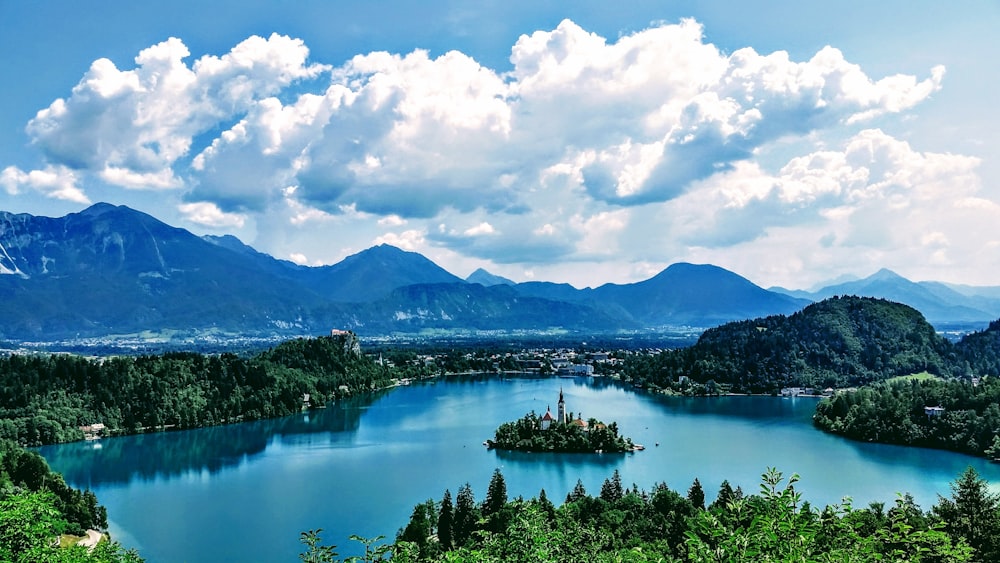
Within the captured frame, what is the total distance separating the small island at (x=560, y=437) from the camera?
36500mm

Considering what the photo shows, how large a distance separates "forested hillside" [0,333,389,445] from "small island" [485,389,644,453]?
72.7 feet

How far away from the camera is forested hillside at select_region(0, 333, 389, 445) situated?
42000 millimetres

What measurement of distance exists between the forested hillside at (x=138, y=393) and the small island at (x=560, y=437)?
22.1m

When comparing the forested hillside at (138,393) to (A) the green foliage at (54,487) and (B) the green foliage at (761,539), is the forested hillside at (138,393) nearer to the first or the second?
(A) the green foliage at (54,487)

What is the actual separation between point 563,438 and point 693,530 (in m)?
23.6

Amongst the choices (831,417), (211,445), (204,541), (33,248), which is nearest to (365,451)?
(211,445)

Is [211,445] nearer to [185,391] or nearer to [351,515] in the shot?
[185,391]

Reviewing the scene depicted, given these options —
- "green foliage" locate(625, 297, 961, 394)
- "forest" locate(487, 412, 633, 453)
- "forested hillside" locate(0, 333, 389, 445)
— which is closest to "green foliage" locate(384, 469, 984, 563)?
"forest" locate(487, 412, 633, 453)

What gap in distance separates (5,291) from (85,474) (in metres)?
179

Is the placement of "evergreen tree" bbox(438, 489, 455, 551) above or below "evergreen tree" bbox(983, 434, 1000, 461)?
above

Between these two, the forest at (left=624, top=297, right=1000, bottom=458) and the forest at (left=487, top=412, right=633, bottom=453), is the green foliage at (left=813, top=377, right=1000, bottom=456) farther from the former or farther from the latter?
the forest at (left=487, top=412, right=633, bottom=453)

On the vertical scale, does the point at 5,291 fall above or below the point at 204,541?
above

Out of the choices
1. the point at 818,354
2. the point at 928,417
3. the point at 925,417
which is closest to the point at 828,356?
the point at 818,354

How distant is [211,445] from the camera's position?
4109cm
